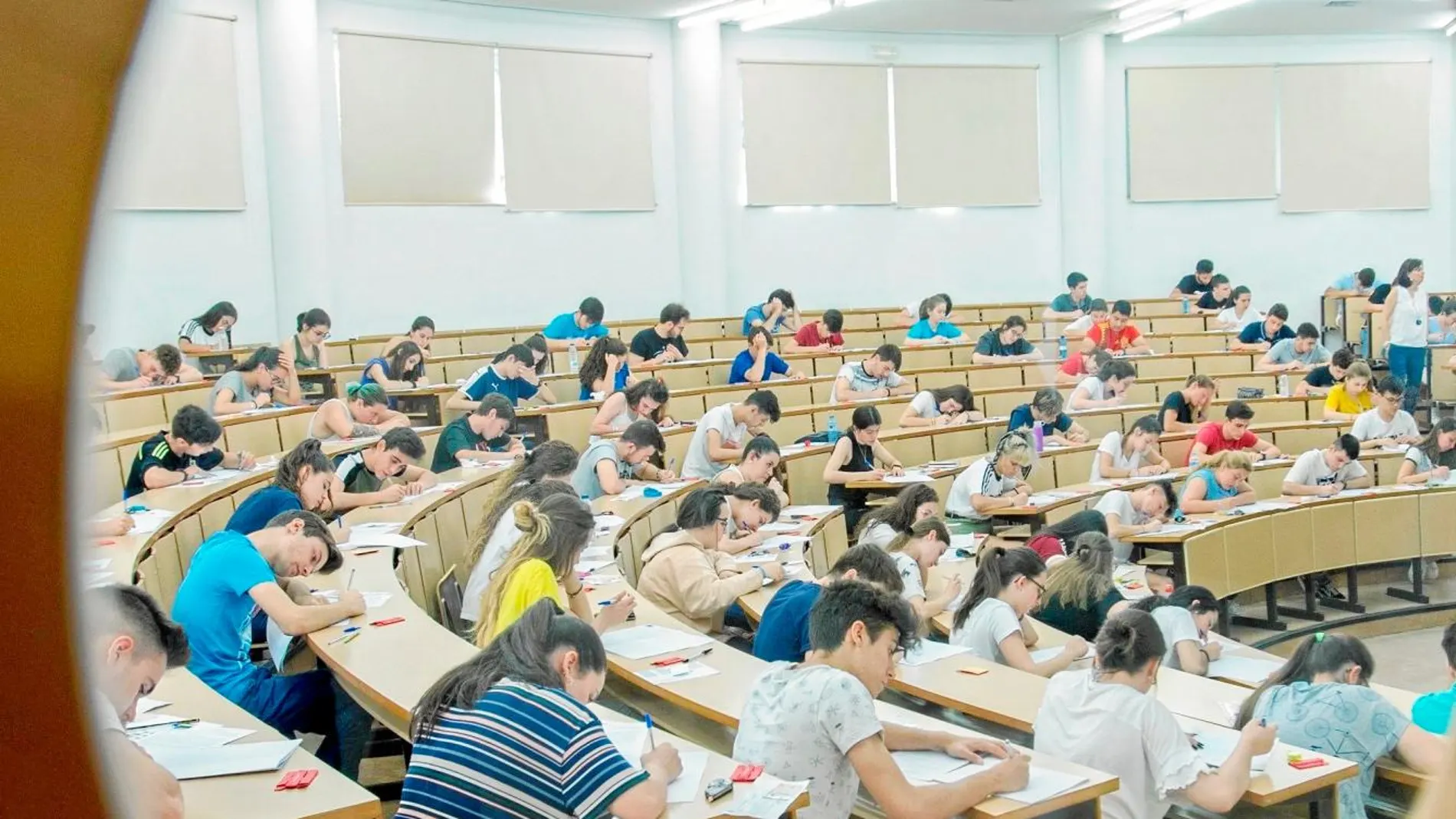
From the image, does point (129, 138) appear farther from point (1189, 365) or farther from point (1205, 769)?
point (1189, 365)

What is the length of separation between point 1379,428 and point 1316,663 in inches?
204

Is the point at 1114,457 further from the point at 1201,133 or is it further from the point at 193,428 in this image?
the point at 1201,133

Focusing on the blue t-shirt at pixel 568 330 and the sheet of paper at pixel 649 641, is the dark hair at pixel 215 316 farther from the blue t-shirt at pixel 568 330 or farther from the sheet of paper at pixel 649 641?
the sheet of paper at pixel 649 641

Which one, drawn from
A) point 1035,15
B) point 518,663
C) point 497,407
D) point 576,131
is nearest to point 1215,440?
point 497,407

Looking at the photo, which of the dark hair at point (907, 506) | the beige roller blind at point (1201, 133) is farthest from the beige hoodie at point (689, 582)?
the beige roller blind at point (1201, 133)

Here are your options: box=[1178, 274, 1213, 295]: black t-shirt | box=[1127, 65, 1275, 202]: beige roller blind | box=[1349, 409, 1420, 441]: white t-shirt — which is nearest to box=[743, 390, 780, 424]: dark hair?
box=[1349, 409, 1420, 441]: white t-shirt

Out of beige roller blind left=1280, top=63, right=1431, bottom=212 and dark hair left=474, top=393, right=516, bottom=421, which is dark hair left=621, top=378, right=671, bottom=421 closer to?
dark hair left=474, top=393, right=516, bottom=421

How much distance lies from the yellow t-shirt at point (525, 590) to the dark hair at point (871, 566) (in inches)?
41.8

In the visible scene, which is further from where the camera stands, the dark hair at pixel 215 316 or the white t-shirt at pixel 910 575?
the dark hair at pixel 215 316

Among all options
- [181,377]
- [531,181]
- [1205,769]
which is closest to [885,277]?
[531,181]

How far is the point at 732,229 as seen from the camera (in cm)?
1385

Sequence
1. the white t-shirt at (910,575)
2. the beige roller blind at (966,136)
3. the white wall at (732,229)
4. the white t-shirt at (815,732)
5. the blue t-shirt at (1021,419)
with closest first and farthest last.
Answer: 1. the white t-shirt at (815,732)
2. the white t-shirt at (910,575)
3. the blue t-shirt at (1021,419)
4. the white wall at (732,229)
5. the beige roller blind at (966,136)

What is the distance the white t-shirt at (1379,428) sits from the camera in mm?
8508

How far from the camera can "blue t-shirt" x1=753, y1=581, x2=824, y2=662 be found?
13.4 feet
